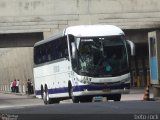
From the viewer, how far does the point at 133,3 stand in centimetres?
4853

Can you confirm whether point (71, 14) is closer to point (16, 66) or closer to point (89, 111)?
point (16, 66)

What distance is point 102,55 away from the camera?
24922 millimetres

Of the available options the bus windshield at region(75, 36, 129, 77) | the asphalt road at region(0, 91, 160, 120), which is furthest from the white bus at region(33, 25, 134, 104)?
the asphalt road at region(0, 91, 160, 120)

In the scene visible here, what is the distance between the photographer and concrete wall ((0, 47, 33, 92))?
73.4m

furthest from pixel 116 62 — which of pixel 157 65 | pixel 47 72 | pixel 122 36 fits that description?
pixel 47 72

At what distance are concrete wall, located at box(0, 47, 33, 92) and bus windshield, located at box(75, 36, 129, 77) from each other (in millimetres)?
45682

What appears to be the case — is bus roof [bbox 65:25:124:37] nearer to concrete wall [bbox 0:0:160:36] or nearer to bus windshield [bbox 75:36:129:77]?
bus windshield [bbox 75:36:129:77]

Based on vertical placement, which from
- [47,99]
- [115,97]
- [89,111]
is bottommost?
[47,99]

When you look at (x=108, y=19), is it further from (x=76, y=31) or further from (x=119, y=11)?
(x=76, y=31)

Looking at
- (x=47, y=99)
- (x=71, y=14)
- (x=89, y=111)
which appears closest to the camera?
(x=89, y=111)

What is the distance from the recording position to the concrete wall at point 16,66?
241 feet

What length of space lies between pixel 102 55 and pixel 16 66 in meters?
54.9

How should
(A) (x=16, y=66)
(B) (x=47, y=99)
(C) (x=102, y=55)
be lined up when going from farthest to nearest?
(A) (x=16, y=66)
(B) (x=47, y=99)
(C) (x=102, y=55)

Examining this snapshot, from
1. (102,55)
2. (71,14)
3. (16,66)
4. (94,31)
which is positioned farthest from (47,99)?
(16,66)
